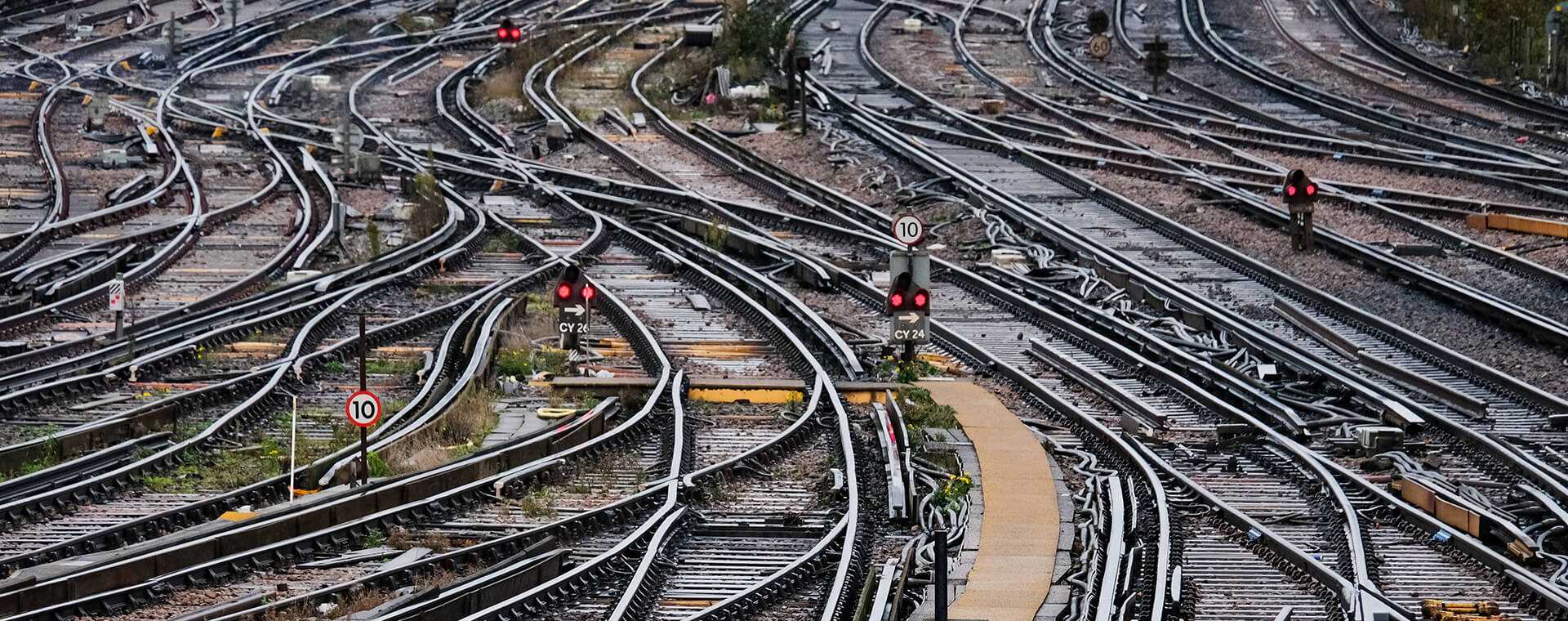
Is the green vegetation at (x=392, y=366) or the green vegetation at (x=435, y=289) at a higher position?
the green vegetation at (x=435, y=289)

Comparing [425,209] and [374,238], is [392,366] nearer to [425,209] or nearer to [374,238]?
[374,238]

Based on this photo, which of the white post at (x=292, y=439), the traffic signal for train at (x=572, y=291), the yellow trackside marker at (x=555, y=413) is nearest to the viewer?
the white post at (x=292, y=439)

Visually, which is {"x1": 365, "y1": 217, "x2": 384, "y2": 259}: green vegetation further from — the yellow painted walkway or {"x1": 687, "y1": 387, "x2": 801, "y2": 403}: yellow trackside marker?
the yellow painted walkway

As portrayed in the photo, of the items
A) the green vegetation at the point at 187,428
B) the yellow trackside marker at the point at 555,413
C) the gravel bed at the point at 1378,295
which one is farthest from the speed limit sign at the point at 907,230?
the green vegetation at the point at 187,428

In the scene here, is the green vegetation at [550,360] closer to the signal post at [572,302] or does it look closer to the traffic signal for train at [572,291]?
the signal post at [572,302]

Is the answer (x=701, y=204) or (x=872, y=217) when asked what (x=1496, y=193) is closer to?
(x=872, y=217)

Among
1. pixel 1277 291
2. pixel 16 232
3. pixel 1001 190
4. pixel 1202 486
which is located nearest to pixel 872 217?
pixel 1001 190

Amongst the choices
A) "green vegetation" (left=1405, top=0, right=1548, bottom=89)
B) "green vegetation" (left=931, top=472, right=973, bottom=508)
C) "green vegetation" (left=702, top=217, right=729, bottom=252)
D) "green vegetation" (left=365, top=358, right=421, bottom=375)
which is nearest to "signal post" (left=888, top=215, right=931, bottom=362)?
"green vegetation" (left=931, top=472, right=973, bottom=508)
